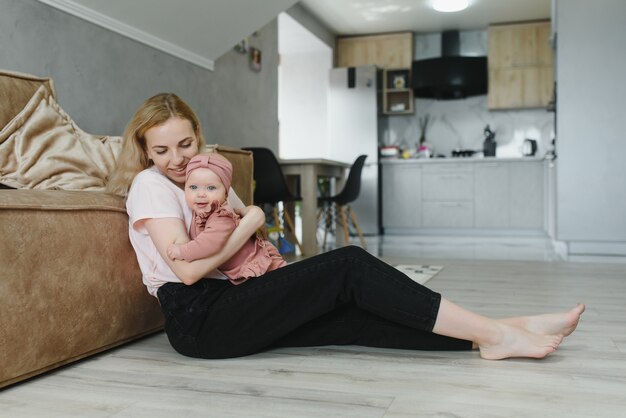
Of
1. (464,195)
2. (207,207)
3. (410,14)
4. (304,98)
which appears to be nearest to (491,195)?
(464,195)

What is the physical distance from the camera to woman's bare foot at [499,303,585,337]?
172 centimetres

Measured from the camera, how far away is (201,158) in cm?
161

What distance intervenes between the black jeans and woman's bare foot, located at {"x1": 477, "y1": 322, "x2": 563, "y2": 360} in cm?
20

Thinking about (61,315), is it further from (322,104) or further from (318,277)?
(322,104)

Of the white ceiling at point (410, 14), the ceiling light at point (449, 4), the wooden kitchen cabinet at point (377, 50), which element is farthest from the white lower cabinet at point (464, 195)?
the ceiling light at point (449, 4)

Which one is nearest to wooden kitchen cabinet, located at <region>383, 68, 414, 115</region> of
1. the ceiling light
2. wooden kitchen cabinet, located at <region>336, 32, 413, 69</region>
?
wooden kitchen cabinet, located at <region>336, 32, 413, 69</region>

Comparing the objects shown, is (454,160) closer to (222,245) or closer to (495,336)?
(495,336)

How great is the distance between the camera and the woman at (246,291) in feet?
5.38

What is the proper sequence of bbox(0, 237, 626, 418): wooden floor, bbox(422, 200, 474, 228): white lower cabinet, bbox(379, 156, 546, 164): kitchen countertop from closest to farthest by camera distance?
bbox(0, 237, 626, 418): wooden floor, bbox(379, 156, 546, 164): kitchen countertop, bbox(422, 200, 474, 228): white lower cabinet

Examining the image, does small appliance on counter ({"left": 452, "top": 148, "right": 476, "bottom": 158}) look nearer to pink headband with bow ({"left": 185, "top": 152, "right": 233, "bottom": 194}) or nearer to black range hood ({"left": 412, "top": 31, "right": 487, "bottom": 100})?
black range hood ({"left": 412, "top": 31, "right": 487, "bottom": 100})

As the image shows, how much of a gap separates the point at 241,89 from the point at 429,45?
336 centimetres

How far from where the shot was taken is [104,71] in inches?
135

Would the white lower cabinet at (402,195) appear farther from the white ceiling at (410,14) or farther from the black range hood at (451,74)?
Answer: the white ceiling at (410,14)

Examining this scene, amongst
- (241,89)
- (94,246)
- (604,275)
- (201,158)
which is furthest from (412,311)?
(241,89)
